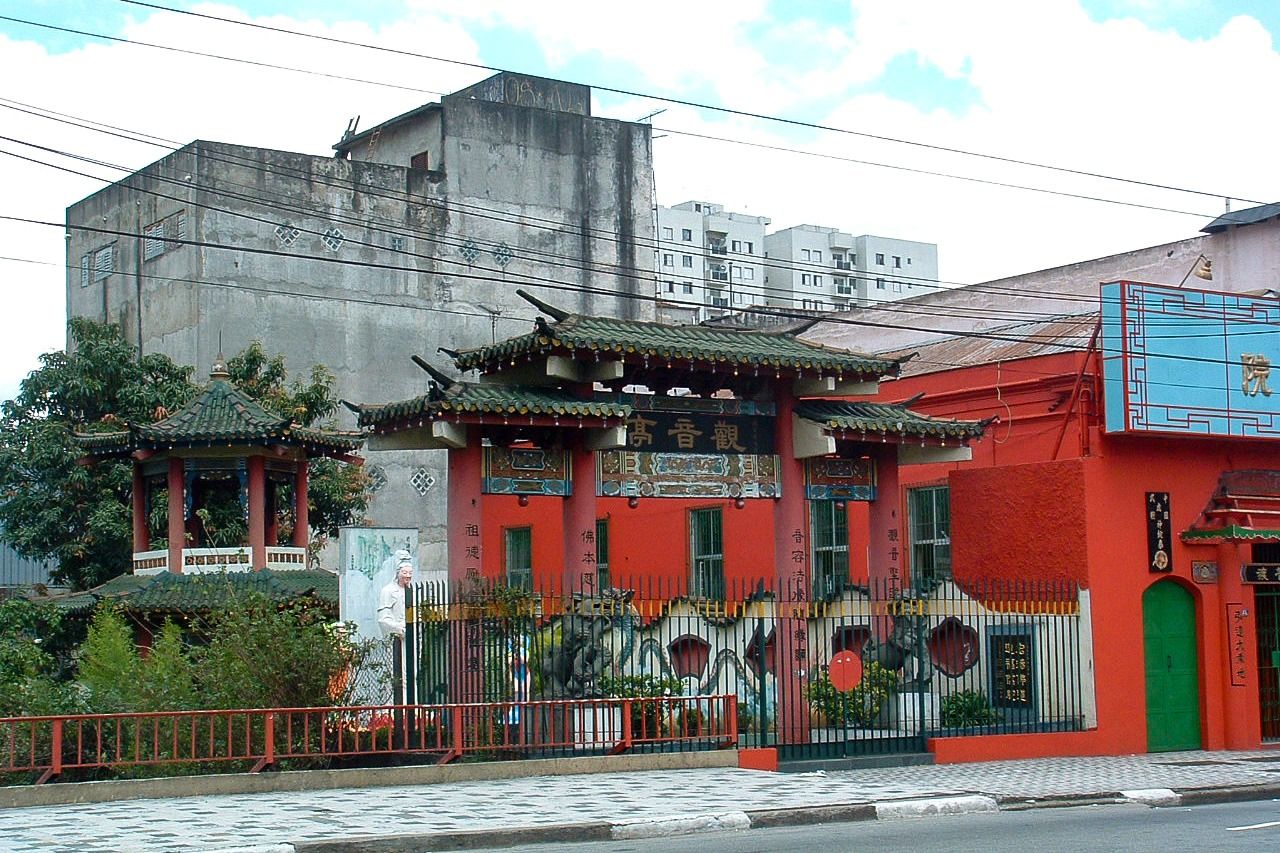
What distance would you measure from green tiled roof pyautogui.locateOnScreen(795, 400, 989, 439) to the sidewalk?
4.63m

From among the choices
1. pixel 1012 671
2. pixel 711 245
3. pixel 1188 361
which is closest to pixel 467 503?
pixel 1012 671

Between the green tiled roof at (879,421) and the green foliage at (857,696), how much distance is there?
10.5 ft

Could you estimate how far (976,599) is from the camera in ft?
70.4

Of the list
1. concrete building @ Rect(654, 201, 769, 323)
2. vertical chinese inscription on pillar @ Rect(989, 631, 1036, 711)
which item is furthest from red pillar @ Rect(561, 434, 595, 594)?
concrete building @ Rect(654, 201, 769, 323)

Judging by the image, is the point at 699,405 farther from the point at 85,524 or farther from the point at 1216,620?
the point at 85,524

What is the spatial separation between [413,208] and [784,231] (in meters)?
57.2

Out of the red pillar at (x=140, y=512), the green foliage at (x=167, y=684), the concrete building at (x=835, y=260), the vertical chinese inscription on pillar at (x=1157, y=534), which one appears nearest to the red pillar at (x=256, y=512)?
the red pillar at (x=140, y=512)

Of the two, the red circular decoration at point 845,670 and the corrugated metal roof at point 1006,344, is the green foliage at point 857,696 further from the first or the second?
the corrugated metal roof at point 1006,344

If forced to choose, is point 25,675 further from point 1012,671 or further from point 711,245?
point 711,245

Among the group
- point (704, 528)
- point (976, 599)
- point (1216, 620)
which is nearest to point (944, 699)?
point (976, 599)

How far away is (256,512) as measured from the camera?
89.7 ft

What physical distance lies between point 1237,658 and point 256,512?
16.1 meters

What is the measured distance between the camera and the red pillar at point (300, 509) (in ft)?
94.4

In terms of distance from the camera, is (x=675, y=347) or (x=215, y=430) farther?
(x=215, y=430)
